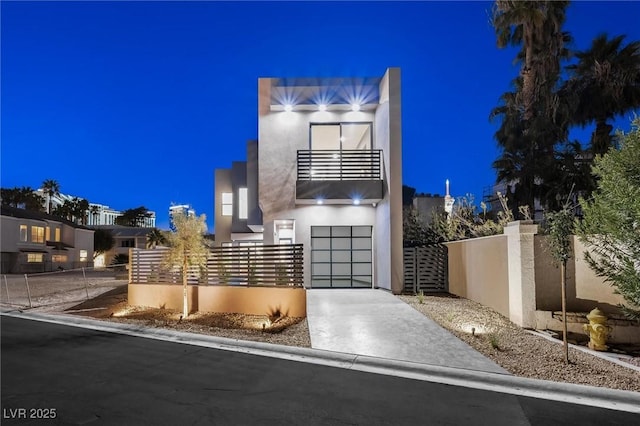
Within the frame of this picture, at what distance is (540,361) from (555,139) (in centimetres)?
1627

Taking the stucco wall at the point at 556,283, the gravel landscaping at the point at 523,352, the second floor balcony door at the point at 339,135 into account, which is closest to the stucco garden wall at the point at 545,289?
the stucco wall at the point at 556,283

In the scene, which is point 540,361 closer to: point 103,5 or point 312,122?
point 312,122

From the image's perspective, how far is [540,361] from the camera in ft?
24.8

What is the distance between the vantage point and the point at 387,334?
949cm

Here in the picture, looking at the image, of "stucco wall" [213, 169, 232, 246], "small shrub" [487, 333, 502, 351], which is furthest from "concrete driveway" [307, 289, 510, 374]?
"stucco wall" [213, 169, 232, 246]

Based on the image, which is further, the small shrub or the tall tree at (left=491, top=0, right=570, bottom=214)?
the tall tree at (left=491, top=0, right=570, bottom=214)

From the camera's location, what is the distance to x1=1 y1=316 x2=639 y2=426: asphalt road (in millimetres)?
5145

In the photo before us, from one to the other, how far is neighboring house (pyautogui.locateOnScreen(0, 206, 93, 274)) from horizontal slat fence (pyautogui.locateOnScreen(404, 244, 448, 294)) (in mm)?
41013

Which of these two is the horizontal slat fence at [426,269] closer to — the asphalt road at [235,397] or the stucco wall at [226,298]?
the stucco wall at [226,298]

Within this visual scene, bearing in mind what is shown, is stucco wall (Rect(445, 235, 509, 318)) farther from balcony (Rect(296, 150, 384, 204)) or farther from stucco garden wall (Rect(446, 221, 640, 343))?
balcony (Rect(296, 150, 384, 204))

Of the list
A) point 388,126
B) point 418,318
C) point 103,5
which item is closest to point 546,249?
point 418,318

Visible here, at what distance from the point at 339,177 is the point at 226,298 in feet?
21.7

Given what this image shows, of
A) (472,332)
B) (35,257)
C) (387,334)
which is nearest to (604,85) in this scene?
(472,332)

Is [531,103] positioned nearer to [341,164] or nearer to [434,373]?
[341,164]
